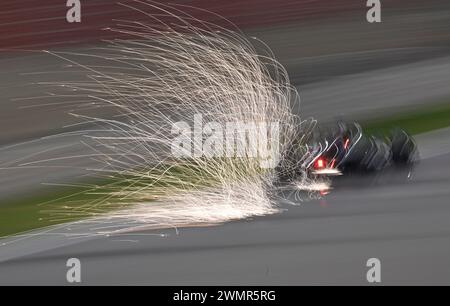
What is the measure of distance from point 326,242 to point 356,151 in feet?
1.39

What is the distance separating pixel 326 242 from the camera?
261 centimetres

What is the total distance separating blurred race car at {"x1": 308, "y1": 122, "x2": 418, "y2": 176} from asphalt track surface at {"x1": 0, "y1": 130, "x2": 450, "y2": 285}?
0.18 feet

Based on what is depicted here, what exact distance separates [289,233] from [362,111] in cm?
63

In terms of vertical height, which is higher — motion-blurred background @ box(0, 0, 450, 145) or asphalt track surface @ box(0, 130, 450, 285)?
motion-blurred background @ box(0, 0, 450, 145)

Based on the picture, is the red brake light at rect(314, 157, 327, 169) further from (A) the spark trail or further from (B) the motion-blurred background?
(B) the motion-blurred background

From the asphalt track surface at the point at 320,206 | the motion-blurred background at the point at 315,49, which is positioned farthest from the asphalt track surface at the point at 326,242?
the motion-blurred background at the point at 315,49

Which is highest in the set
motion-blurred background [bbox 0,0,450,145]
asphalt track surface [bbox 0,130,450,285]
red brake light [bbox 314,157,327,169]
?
motion-blurred background [bbox 0,0,450,145]

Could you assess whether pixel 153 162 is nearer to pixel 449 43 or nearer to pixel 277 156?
pixel 277 156

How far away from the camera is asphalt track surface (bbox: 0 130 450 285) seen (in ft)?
8.50

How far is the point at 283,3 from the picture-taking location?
271 centimetres

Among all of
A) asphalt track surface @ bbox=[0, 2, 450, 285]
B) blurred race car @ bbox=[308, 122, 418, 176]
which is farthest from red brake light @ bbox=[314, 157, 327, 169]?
asphalt track surface @ bbox=[0, 2, 450, 285]

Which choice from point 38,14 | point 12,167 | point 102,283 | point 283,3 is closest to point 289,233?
point 102,283

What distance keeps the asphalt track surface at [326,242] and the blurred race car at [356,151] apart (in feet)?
0.18

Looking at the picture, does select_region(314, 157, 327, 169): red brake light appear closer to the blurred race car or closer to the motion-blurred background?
the blurred race car
